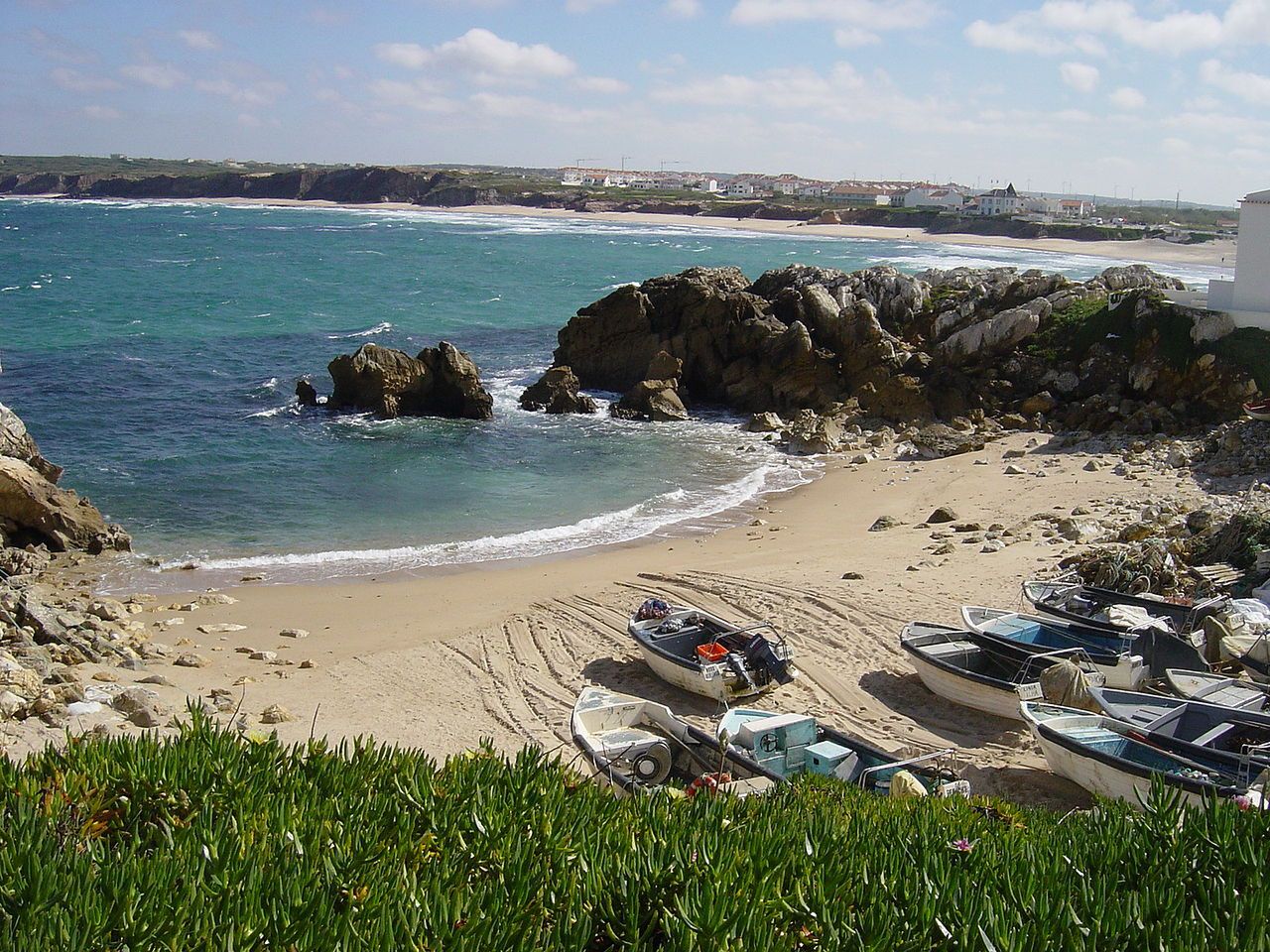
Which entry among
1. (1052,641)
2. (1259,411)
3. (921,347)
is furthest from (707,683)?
(921,347)

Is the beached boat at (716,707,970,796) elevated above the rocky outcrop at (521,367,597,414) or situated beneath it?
situated beneath

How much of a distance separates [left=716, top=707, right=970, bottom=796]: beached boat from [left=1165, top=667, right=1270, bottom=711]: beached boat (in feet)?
10.3

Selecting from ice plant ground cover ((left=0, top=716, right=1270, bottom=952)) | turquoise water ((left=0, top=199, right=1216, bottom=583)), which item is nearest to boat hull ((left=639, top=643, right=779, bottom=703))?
ice plant ground cover ((left=0, top=716, right=1270, bottom=952))

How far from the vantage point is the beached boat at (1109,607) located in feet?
48.5

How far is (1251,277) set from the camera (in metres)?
28.4

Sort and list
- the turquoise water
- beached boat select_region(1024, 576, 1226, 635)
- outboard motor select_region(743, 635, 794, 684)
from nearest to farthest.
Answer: outboard motor select_region(743, 635, 794, 684), beached boat select_region(1024, 576, 1226, 635), the turquoise water

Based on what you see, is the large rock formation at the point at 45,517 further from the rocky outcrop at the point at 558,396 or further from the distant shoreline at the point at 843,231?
the distant shoreline at the point at 843,231

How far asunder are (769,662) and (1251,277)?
21586mm

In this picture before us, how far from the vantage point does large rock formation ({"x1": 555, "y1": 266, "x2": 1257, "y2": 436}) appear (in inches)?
1139

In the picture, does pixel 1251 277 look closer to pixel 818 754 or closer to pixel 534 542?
pixel 534 542

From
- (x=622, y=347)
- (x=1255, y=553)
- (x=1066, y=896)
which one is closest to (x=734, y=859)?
(x=1066, y=896)

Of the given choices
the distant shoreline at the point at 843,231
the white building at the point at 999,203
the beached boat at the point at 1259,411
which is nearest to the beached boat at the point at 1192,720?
the beached boat at the point at 1259,411

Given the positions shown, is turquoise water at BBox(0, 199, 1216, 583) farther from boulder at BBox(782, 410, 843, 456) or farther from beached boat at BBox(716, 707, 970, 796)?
beached boat at BBox(716, 707, 970, 796)

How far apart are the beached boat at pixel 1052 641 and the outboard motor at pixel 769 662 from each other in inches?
106
